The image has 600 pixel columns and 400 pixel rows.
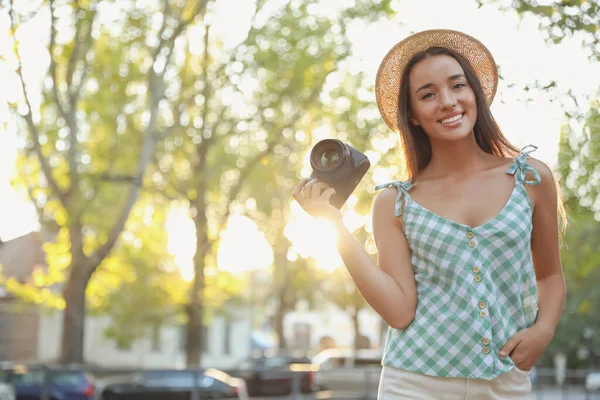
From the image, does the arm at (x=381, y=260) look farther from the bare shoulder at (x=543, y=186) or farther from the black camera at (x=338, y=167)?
→ the bare shoulder at (x=543, y=186)

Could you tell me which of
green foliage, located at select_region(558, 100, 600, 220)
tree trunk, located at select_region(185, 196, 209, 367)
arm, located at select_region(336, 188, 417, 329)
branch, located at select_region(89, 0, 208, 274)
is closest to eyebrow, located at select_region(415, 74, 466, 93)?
arm, located at select_region(336, 188, 417, 329)

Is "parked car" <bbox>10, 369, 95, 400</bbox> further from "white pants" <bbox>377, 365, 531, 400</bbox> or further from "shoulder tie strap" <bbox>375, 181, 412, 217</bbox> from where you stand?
"white pants" <bbox>377, 365, 531, 400</bbox>

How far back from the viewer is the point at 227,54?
70.8 feet

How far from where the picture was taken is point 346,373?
21922 millimetres

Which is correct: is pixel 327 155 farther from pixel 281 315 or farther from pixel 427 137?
pixel 281 315

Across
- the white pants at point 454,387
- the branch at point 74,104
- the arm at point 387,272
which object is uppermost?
the branch at point 74,104

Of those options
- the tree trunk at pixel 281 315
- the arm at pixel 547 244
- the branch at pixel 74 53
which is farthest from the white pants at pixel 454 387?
the tree trunk at pixel 281 315

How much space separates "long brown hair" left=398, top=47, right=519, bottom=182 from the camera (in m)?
2.75

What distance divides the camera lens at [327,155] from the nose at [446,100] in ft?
1.01

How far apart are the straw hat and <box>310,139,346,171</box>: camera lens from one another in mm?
259

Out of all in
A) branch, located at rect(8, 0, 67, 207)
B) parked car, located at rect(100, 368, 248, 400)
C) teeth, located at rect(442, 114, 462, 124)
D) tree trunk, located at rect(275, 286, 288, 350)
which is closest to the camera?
teeth, located at rect(442, 114, 462, 124)

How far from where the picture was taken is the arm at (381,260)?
2.53 meters

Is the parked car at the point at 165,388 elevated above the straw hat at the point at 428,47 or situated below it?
below

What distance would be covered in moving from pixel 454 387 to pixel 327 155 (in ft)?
2.45
